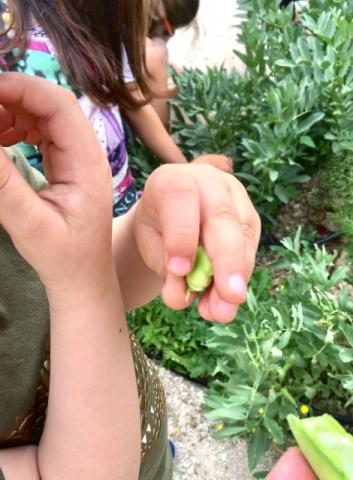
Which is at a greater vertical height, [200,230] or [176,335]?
[200,230]

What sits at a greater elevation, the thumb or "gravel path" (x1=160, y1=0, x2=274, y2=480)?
the thumb

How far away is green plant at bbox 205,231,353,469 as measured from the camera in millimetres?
1064

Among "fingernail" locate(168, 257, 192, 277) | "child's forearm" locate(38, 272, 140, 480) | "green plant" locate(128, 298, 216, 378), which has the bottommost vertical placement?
"green plant" locate(128, 298, 216, 378)

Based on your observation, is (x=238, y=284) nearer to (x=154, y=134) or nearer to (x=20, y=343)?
(x=20, y=343)

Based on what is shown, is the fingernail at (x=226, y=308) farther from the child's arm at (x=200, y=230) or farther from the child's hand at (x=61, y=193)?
the child's hand at (x=61, y=193)

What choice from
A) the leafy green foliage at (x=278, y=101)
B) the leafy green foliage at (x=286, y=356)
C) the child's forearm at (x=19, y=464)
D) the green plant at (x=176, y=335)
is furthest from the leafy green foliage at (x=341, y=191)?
the child's forearm at (x=19, y=464)

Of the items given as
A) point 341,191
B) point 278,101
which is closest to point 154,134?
point 278,101

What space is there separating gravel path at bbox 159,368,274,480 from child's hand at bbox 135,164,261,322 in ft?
3.19

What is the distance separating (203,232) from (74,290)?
0.18 meters

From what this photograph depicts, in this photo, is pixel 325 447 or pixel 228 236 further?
pixel 325 447

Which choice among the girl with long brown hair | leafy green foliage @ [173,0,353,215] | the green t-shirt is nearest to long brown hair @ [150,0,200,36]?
leafy green foliage @ [173,0,353,215]

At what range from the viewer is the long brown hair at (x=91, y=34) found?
0.94m

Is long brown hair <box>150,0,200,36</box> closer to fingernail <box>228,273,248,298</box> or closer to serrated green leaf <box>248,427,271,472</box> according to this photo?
serrated green leaf <box>248,427,271,472</box>

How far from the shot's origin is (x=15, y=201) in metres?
0.54
